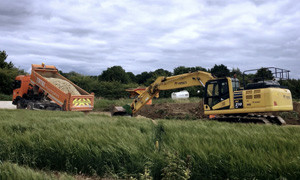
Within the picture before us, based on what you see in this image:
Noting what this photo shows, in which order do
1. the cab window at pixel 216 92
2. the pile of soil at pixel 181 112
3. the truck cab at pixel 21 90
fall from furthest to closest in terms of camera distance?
the truck cab at pixel 21 90 → the pile of soil at pixel 181 112 → the cab window at pixel 216 92

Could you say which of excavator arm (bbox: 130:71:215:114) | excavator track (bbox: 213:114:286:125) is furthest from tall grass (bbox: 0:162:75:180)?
excavator arm (bbox: 130:71:215:114)

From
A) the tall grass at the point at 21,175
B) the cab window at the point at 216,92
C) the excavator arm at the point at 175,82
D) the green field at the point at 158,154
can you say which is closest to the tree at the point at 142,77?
the excavator arm at the point at 175,82

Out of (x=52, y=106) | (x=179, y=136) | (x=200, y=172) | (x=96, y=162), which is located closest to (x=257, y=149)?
(x=200, y=172)

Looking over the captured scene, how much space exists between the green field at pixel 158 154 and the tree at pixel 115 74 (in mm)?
53182

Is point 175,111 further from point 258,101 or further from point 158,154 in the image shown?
point 158,154

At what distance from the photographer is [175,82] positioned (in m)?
15.2

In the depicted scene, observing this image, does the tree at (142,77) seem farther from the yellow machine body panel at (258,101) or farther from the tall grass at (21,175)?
the tall grass at (21,175)

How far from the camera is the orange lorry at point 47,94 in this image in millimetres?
17422

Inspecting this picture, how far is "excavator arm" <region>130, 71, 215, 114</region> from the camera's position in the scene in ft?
45.9

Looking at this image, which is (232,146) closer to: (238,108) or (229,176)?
(229,176)

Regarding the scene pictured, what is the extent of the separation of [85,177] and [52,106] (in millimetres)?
15487

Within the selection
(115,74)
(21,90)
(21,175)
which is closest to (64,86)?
(21,90)

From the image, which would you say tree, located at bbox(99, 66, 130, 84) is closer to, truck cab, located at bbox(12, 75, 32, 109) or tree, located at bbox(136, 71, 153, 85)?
tree, located at bbox(136, 71, 153, 85)

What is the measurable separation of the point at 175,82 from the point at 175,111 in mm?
5489
